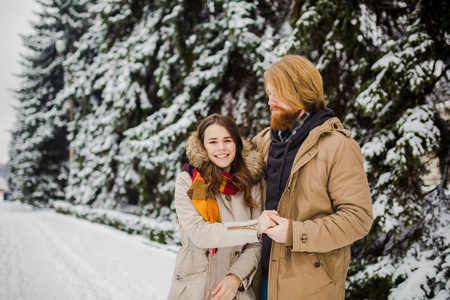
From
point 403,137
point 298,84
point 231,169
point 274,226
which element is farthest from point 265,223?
point 403,137

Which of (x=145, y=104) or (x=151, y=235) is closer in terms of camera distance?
(x=151, y=235)

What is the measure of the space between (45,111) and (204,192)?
82.8ft

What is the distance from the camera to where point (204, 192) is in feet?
6.08

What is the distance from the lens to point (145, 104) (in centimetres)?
1088

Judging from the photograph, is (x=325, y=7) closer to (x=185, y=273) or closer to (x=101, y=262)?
(x=185, y=273)

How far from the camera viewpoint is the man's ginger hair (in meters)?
1.67

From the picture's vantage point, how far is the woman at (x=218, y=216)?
1726 mm

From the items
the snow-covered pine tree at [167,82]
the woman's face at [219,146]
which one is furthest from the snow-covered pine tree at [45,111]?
the woman's face at [219,146]

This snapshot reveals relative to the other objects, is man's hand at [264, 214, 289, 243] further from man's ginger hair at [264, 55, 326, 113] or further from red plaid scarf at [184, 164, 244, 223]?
man's ginger hair at [264, 55, 326, 113]

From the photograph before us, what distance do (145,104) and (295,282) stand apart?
33.8ft

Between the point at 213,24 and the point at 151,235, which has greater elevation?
the point at 213,24

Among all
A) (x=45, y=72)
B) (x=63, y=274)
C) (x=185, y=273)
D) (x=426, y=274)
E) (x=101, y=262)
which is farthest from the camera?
(x=45, y=72)

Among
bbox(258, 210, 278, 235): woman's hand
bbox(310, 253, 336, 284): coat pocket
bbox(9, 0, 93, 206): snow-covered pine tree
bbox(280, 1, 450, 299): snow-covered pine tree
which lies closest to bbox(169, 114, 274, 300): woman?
bbox(258, 210, 278, 235): woman's hand

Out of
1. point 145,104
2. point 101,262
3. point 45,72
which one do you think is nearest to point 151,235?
point 101,262
